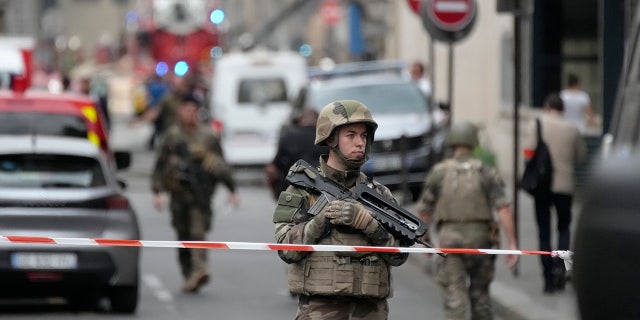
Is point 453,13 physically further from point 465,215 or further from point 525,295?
point 465,215

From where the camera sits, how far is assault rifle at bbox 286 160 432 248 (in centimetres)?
761

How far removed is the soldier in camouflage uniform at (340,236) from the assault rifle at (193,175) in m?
7.97

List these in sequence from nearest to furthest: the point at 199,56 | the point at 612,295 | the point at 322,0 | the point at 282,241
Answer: the point at 612,295 < the point at 282,241 < the point at 199,56 < the point at 322,0

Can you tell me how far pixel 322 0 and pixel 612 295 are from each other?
186ft

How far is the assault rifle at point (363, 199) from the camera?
761 centimetres

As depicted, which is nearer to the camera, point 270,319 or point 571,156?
point 270,319

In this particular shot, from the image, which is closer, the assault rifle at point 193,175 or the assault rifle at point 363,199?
the assault rifle at point 363,199

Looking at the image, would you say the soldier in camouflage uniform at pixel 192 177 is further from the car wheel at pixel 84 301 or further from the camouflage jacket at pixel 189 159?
the car wheel at pixel 84 301

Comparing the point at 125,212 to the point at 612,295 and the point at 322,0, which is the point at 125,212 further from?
the point at 322,0

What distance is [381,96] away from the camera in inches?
1010

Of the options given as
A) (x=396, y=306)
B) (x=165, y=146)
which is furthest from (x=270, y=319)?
(x=165, y=146)

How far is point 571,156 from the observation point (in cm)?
1553

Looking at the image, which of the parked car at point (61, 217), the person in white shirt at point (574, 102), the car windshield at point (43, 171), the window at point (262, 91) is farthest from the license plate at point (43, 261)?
the window at point (262, 91)

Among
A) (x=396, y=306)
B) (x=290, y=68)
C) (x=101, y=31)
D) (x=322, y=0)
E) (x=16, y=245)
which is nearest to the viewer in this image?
(x=16, y=245)
